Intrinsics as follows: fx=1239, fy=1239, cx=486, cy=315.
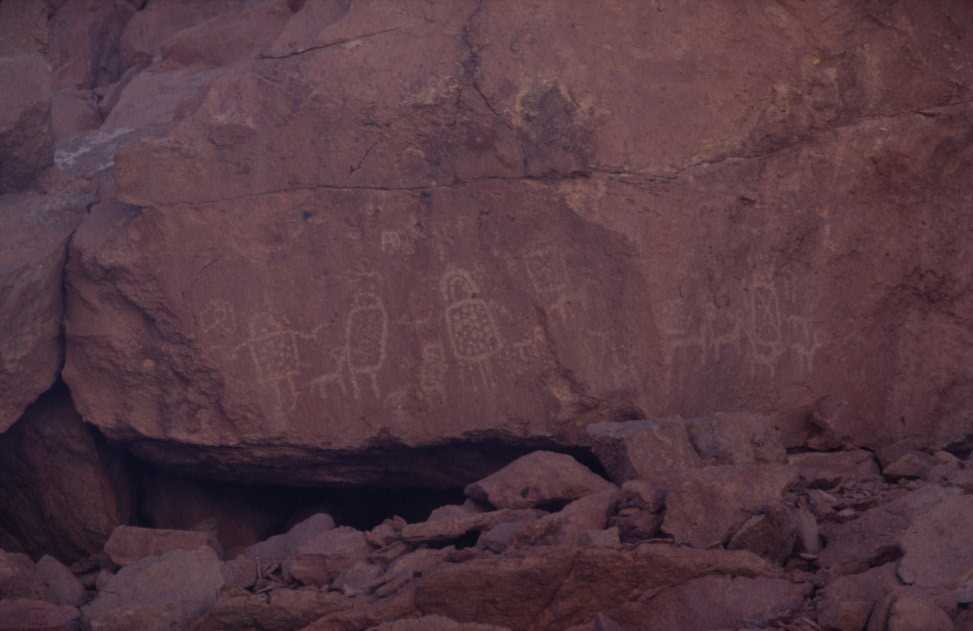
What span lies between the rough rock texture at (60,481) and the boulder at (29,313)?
222mm

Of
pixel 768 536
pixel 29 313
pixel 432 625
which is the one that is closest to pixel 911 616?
pixel 768 536

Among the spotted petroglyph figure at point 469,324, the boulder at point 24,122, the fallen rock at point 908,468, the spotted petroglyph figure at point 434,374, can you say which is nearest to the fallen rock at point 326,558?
the spotted petroglyph figure at point 434,374

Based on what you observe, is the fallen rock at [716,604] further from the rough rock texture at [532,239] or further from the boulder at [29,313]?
the boulder at [29,313]

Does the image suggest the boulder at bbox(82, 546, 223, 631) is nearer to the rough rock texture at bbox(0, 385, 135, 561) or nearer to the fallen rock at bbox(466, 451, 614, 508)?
the fallen rock at bbox(466, 451, 614, 508)

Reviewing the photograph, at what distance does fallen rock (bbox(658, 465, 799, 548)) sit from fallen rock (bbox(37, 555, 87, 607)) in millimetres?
1954

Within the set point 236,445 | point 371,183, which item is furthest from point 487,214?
point 236,445

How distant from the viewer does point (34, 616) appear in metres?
3.62

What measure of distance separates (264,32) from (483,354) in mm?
2189

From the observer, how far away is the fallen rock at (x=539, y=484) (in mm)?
3818

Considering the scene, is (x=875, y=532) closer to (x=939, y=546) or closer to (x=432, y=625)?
(x=939, y=546)

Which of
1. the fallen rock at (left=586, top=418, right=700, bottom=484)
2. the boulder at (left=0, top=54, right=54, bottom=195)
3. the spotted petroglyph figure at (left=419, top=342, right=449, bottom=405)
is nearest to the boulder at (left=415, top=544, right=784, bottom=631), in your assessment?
the fallen rock at (left=586, top=418, right=700, bottom=484)

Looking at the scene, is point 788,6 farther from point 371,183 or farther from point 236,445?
point 236,445

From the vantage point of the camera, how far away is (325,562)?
3.67 meters

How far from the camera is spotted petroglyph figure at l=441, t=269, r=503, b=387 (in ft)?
14.6
